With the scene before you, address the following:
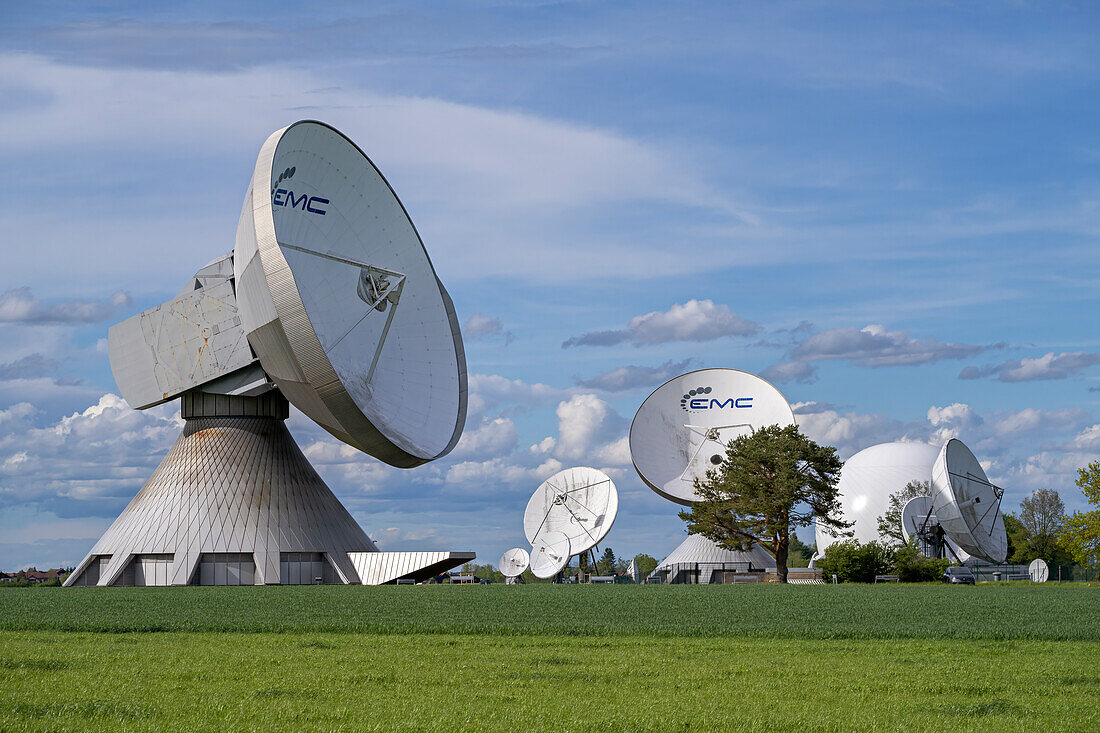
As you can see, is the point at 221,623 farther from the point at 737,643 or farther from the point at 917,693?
the point at 917,693

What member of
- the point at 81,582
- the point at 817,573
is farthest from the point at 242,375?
the point at 817,573

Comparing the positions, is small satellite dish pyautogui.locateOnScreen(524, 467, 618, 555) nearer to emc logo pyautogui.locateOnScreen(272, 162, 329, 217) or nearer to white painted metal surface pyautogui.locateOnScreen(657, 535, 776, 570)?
white painted metal surface pyautogui.locateOnScreen(657, 535, 776, 570)

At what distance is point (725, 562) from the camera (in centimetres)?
6431

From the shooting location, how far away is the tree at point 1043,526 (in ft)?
319

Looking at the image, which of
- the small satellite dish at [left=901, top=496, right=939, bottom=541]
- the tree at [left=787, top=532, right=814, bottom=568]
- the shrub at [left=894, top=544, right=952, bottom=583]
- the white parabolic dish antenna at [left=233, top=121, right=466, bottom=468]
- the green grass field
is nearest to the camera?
the green grass field

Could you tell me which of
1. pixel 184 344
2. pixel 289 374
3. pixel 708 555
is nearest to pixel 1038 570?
pixel 708 555

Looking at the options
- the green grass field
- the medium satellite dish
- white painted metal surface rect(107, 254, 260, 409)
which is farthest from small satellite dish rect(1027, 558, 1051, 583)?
the green grass field

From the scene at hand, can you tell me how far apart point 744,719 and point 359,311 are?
33.4m

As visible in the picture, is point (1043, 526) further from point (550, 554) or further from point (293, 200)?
point (293, 200)

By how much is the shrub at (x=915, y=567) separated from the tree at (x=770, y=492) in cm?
346

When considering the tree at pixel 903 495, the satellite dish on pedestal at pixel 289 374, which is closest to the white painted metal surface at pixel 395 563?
the satellite dish on pedestal at pixel 289 374

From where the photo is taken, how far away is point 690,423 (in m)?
59.9

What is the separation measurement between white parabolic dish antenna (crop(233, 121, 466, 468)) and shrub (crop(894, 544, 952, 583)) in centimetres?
2284

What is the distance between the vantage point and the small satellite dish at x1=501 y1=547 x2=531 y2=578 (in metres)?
68.6
